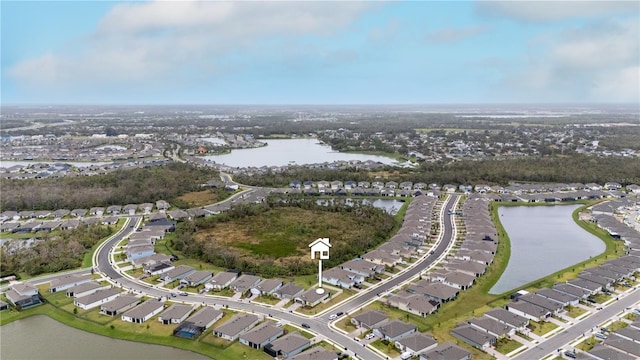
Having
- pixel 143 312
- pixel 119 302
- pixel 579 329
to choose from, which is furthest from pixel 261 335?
pixel 579 329

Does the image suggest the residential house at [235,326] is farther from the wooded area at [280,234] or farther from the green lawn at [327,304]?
the wooded area at [280,234]

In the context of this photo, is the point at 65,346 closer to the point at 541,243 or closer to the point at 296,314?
the point at 296,314

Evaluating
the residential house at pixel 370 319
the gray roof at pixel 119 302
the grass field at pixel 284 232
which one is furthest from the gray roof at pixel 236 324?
the grass field at pixel 284 232

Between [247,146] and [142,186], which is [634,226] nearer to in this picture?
[142,186]

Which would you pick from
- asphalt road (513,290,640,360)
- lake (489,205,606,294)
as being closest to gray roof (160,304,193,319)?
asphalt road (513,290,640,360)

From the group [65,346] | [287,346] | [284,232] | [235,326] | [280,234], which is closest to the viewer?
[287,346]

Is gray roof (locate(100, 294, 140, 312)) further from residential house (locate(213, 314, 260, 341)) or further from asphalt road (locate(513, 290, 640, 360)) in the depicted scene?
asphalt road (locate(513, 290, 640, 360))
